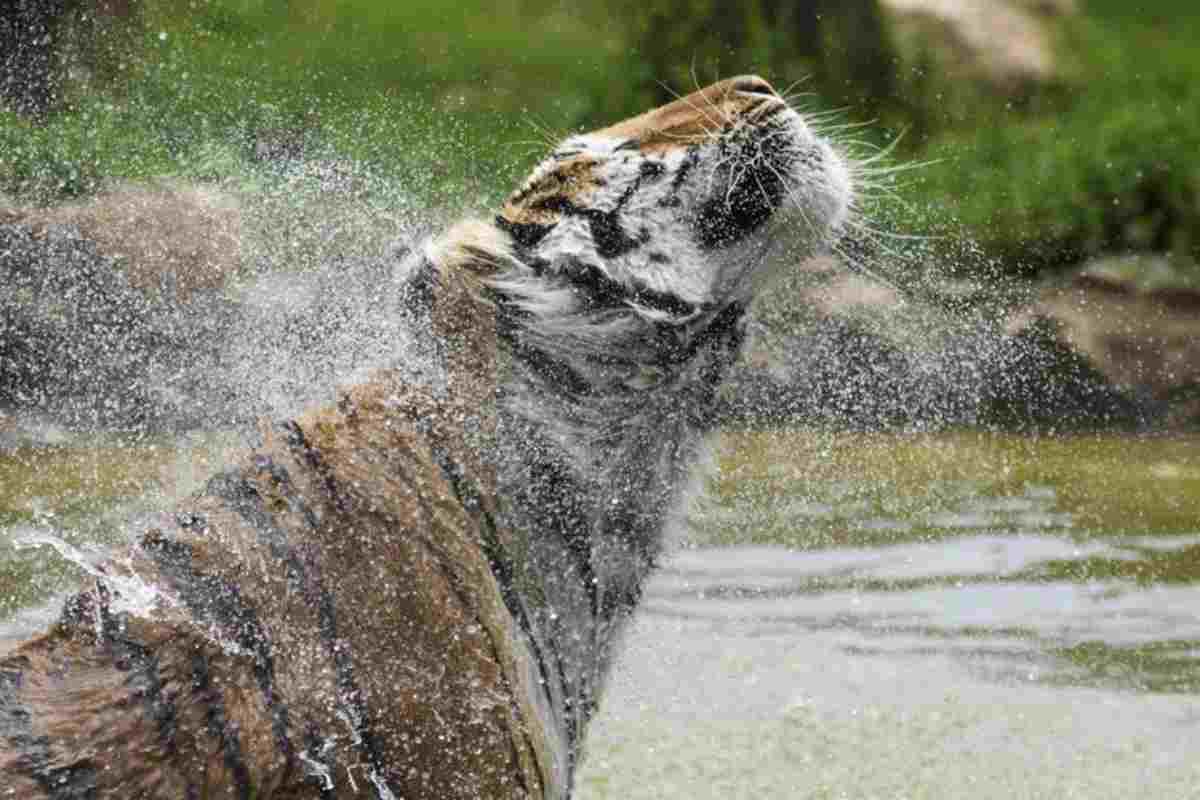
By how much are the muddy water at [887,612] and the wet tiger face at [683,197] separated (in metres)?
0.36

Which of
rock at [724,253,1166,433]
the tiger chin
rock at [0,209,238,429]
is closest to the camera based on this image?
the tiger chin

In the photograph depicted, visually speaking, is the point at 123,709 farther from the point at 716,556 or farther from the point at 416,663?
the point at 716,556

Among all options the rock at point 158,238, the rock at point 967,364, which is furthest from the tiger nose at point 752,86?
the rock at point 158,238

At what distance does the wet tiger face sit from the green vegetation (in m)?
5.65

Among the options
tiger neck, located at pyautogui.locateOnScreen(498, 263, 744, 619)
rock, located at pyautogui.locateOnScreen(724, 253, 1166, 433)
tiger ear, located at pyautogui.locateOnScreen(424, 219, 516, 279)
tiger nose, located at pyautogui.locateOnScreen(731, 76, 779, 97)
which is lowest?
rock, located at pyautogui.locateOnScreen(724, 253, 1166, 433)

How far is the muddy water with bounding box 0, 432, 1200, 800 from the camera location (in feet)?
12.0

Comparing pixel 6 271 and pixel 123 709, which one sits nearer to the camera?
pixel 123 709

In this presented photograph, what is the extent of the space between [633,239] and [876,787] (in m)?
1.48

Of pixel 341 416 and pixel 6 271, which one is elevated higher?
pixel 341 416

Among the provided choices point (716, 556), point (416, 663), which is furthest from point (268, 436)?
point (716, 556)

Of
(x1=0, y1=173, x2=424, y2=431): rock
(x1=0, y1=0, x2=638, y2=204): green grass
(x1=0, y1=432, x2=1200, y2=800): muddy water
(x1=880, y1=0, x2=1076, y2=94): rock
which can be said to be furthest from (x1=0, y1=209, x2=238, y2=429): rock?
(x1=880, y1=0, x2=1076, y2=94): rock

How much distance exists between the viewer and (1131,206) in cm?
848

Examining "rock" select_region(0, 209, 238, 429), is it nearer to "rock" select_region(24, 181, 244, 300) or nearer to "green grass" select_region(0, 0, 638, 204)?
"rock" select_region(24, 181, 244, 300)

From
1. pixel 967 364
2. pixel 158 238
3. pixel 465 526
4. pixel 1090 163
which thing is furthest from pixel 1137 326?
pixel 465 526
